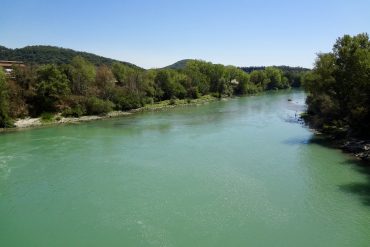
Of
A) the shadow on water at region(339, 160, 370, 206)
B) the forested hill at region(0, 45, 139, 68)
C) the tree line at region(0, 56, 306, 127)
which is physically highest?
the forested hill at region(0, 45, 139, 68)

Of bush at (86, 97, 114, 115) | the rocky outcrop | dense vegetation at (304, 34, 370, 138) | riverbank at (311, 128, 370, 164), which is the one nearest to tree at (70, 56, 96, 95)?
bush at (86, 97, 114, 115)

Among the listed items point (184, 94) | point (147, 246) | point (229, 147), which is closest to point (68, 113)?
point (229, 147)

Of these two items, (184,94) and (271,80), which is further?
(271,80)

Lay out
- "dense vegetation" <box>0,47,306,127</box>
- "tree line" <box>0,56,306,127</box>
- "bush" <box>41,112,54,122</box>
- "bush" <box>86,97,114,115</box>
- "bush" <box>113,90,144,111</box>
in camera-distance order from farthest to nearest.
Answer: "bush" <box>113,90,144,111</box> < "bush" <box>86,97,114,115</box> < "dense vegetation" <box>0,47,306,127</box> < "tree line" <box>0,56,306,127</box> < "bush" <box>41,112,54,122</box>

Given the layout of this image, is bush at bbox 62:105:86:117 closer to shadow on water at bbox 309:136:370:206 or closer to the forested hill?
shadow on water at bbox 309:136:370:206

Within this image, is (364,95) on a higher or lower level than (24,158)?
higher

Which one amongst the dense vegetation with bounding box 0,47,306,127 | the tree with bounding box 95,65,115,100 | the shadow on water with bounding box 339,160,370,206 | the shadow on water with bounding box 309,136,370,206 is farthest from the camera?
the tree with bounding box 95,65,115,100

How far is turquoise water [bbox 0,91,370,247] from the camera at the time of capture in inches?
573

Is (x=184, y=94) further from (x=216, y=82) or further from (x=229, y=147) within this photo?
(x=229, y=147)

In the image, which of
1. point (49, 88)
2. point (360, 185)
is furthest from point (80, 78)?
point (360, 185)

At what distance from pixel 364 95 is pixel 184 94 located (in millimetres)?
51208

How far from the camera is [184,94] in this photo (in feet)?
253

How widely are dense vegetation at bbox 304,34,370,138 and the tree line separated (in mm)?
30723

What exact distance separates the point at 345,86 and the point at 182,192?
867 inches
